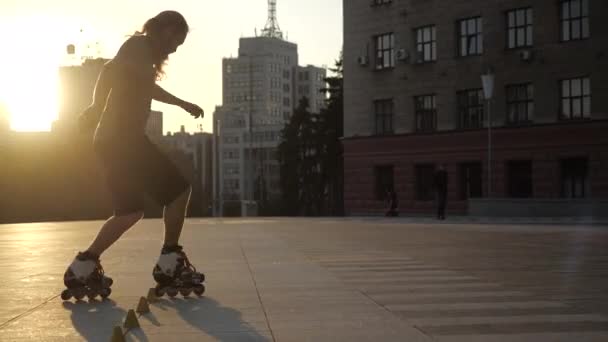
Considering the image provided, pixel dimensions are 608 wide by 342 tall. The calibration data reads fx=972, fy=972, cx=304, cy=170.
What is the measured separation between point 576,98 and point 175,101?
128 ft

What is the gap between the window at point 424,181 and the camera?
165 feet

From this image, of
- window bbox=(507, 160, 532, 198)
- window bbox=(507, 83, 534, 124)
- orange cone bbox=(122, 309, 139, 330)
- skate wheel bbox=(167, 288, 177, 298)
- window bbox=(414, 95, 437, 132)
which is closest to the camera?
orange cone bbox=(122, 309, 139, 330)

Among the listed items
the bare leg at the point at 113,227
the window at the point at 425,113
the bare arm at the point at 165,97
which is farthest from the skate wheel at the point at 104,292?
the window at the point at 425,113

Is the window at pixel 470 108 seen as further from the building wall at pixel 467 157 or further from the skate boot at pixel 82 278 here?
the skate boot at pixel 82 278

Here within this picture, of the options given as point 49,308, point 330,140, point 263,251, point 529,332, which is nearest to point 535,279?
point 529,332

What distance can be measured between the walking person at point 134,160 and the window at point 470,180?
1646 inches

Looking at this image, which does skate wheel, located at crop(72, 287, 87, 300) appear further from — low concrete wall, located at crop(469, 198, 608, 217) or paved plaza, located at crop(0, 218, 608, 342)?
low concrete wall, located at crop(469, 198, 608, 217)

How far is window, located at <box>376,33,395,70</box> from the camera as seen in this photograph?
53.5 metres

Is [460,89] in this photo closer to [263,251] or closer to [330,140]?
[330,140]

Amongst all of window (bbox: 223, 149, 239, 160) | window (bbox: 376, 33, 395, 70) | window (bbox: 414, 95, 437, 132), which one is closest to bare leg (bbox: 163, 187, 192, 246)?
window (bbox: 414, 95, 437, 132)

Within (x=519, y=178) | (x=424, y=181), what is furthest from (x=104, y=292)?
(x=424, y=181)

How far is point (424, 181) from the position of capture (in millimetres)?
51125

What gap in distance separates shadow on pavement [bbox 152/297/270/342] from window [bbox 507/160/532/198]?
40.1 m

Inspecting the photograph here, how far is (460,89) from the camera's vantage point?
49.7 meters
